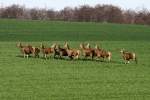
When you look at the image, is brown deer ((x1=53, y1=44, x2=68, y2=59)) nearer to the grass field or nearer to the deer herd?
the deer herd

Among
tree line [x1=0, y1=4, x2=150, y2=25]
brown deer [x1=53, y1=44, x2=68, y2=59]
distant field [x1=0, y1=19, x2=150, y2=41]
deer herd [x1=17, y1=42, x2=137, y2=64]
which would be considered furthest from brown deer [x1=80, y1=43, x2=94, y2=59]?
tree line [x1=0, y1=4, x2=150, y2=25]

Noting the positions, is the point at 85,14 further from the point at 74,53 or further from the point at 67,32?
the point at 74,53

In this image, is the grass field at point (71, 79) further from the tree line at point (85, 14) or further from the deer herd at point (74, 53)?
the tree line at point (85, 14)

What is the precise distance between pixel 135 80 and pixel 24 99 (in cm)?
561

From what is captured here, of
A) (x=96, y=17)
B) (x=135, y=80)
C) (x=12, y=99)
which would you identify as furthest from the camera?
(x=96, y=17)

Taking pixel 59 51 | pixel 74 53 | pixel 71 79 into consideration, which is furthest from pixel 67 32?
pixel 71 79

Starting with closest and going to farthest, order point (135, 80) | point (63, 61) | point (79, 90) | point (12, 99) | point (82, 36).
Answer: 1. point (12, 99)
2. point (79, 90)
3. point (135, 80)
4. point (63, 61)
5. point (82, 36)

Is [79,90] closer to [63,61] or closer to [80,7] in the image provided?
[63,61]

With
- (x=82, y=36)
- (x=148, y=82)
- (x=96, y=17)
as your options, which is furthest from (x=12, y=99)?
(x=96, y=17)

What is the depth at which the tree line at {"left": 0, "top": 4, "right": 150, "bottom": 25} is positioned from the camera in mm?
88062

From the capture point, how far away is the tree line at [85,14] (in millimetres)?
88062

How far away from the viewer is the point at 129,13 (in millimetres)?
94750

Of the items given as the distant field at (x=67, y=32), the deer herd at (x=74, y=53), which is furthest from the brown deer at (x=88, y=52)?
the distant field at (x=67, y=32)

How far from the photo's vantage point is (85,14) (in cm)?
8838
